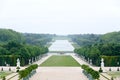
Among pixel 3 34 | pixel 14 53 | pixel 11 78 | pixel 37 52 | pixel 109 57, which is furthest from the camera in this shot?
pixel 3 34

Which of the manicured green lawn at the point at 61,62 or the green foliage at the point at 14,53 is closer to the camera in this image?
the green foliage at the point at 14,53

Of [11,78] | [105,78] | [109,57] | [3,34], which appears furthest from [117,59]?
[3,34]

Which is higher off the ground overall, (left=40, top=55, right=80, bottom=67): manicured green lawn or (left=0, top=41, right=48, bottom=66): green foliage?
(left=0, top=41, right=48, bottom=66): green foliage

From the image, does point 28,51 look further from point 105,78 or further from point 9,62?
point 105,78

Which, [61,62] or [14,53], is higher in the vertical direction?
[14,53]

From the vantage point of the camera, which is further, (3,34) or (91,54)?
(3,34)

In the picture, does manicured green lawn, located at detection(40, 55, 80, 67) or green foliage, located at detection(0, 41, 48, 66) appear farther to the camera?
manicured green lawn, located at detection(40, 55, 80, 67)

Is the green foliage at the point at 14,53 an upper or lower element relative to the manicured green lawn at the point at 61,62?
upper

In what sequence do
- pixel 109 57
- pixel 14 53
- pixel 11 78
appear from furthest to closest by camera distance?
pixel 14 53 → pixel 109 57 → pixel 11 78

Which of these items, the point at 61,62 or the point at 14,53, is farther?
the point at 61,62
